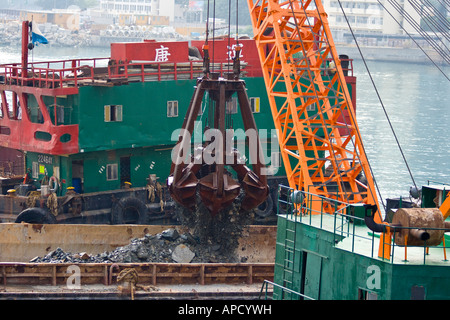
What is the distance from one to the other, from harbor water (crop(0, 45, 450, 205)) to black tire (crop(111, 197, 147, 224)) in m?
24.5

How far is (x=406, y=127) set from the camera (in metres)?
78.9

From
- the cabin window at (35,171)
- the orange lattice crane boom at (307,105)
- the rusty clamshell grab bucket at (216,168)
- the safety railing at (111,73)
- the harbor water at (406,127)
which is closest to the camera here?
the rusty clamshell grab bucket at (216,168)

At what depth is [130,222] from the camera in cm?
3353

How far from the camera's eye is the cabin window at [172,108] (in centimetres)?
3497

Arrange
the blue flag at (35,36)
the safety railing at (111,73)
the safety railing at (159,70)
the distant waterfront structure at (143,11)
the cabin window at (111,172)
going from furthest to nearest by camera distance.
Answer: the distant waterfront structure at (143,11), the blue flag at (35,36), the safety railing at (159,70), the cabin window at (111,172), the safety railing at (111,73)

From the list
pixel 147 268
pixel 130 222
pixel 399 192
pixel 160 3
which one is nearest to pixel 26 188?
pixel 130 222

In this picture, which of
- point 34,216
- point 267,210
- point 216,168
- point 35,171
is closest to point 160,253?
point 216,168

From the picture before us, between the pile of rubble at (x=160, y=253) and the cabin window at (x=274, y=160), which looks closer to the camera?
the pile of rubble at (x=160, y=253)

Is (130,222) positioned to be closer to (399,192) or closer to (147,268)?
(147,268)

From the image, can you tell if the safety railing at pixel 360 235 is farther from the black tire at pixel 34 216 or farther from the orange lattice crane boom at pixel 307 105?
the black tire at pixel 34 216

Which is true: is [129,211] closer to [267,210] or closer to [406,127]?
[267,210]

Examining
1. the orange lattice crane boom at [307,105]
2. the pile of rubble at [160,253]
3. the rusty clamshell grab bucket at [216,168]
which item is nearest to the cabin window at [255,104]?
the orange lattice crane boom at [307,105]

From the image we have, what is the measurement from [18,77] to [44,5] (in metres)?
173

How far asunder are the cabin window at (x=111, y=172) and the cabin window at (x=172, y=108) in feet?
10.3
